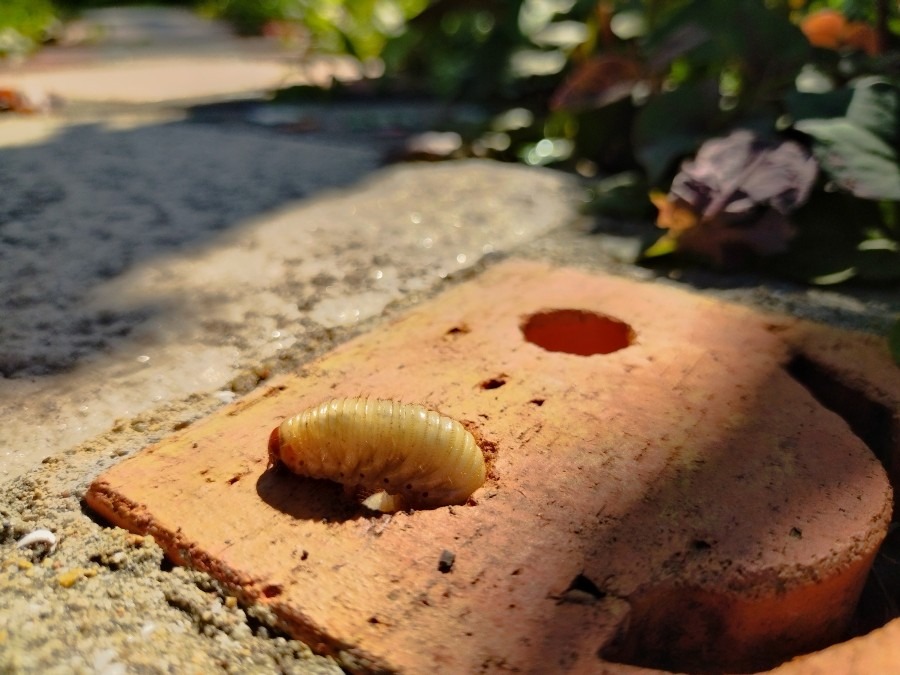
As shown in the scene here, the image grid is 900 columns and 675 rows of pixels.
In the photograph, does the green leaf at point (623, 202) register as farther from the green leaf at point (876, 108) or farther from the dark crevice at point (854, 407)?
the dark crevice at point (854, 407)

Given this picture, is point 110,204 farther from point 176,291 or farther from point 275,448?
point 275,448

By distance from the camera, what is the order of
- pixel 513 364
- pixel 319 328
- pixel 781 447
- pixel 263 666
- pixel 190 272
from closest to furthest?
pixel 263 666 < pixel 781 447 < pixel 513 364 < pixel 319 328 < pixel 190 272

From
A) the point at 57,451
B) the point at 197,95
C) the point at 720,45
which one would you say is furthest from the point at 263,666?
the point at 197,95

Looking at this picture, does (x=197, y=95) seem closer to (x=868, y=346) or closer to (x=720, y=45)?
(x=720, y=45)

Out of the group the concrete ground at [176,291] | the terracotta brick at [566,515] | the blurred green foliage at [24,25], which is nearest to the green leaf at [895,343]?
the terracotta brick at [566,515]

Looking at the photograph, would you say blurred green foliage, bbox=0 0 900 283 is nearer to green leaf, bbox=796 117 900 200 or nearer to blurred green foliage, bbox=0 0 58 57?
green leaf, bbox=796 117 900 200

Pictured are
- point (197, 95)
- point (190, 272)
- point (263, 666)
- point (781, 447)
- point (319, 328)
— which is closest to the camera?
point (263, 666)

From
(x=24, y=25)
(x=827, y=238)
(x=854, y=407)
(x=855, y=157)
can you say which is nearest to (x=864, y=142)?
(x=855, y=157)

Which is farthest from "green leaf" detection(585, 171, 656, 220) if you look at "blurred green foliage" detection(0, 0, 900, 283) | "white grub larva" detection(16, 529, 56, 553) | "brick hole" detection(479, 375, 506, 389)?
"white grub larva" detection(16, 529, 56, 553)
